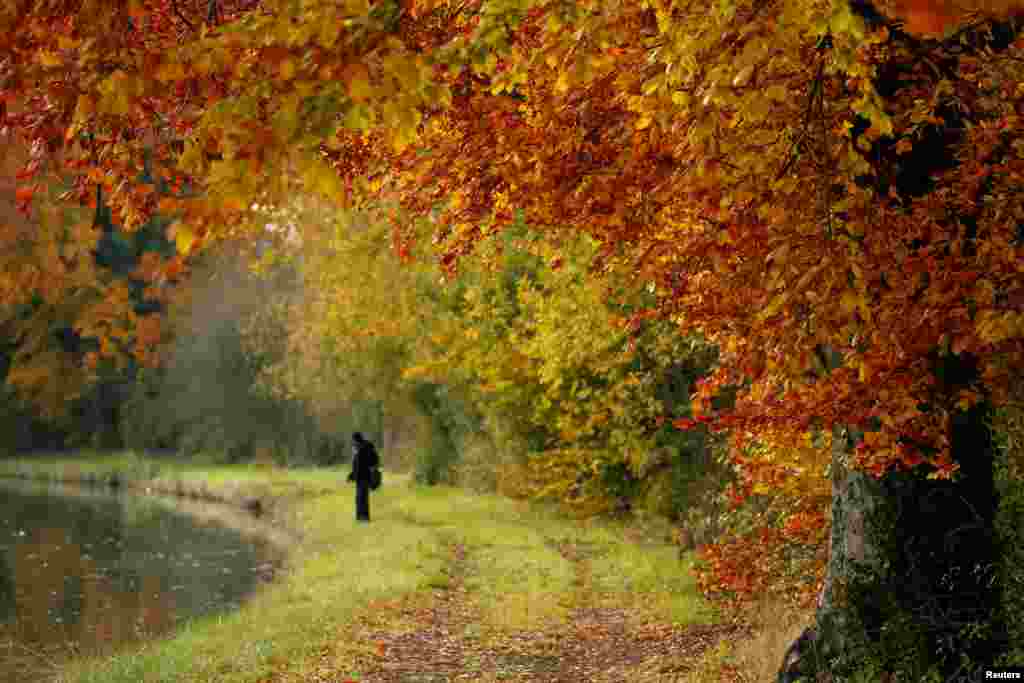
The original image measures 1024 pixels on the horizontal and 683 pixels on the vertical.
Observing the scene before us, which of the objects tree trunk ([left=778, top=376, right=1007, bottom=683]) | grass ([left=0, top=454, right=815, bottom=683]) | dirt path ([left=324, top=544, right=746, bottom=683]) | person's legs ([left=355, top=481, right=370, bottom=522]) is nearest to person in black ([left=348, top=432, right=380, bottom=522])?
person's legs ([left=355, top=481, right=370, bottom=522])

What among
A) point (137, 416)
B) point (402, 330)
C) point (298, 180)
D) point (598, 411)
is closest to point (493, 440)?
point (402, 330)

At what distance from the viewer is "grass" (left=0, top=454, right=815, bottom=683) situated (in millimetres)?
11688

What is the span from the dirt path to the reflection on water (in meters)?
3.91

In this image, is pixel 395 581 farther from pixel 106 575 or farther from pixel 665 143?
pixel 665 143

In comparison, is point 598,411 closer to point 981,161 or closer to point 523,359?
point 523,359

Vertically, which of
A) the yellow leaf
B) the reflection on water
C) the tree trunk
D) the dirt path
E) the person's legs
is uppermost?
the yellow leaf

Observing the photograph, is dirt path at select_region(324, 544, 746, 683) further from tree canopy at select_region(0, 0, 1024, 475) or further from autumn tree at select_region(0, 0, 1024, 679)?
autumn tree at select_region(0, 0, 1024, 679)

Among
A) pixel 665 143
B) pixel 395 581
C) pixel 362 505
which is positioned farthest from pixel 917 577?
pixel 362 505

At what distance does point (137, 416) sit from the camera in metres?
54.4

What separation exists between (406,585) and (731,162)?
10177 millimetres

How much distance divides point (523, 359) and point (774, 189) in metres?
15.7

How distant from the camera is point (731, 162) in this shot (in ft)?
25.4

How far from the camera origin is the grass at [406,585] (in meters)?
11.7

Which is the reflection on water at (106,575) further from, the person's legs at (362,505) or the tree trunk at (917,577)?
the tree trunk at (917,577)
